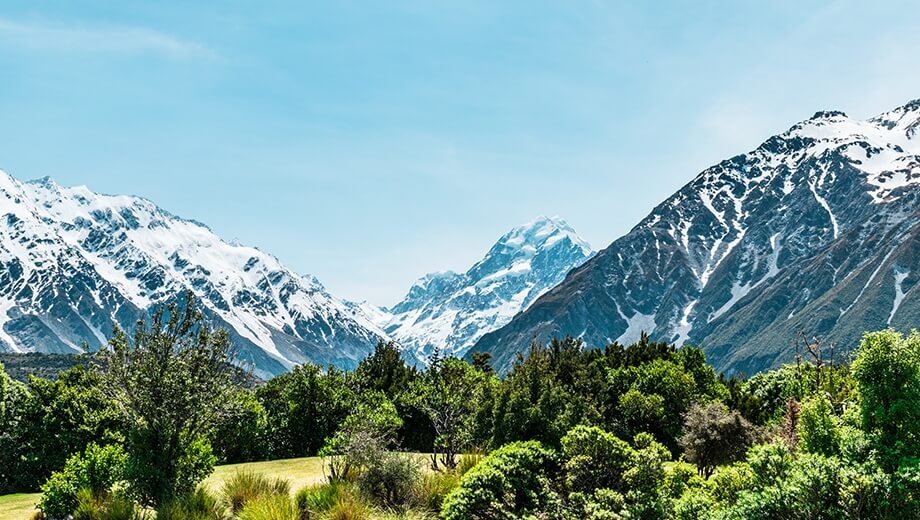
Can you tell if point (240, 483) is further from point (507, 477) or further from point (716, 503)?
point (716, 503)

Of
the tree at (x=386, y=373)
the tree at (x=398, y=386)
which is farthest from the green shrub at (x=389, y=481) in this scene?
the tree at (x=386, y=373)

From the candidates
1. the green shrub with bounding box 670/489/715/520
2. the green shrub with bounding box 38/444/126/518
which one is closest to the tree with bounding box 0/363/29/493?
the green shrub with bounding box 38/444/126/518

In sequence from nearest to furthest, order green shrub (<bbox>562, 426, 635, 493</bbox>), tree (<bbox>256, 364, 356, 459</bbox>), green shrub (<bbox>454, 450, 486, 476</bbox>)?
green shrub (<bbox>562, 426, 635, 493</bbox>), green shrub (<bbox>454, 450, 486, 476</bbox>), tree (<bbox>256, 364, 356, 459</bbox>)

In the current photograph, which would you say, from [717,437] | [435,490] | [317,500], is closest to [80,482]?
[317,500]

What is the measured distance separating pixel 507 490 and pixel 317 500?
6.56m

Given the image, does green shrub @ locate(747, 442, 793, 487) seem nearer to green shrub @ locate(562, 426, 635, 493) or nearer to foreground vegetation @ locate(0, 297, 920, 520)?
foreground vegetation @ locate(0, 297, 920, 520)

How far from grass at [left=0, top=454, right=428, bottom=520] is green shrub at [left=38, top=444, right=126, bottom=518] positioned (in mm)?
3651

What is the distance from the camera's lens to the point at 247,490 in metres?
23.0

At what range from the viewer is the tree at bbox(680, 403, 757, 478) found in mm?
30859

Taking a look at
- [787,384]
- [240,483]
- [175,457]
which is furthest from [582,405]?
[787,384]

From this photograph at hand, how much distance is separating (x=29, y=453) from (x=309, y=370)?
2004cm

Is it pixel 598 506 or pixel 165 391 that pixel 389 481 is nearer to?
pixel 598 506

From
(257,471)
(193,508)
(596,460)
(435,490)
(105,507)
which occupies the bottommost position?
(596,460)

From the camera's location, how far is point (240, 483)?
76.9ft
